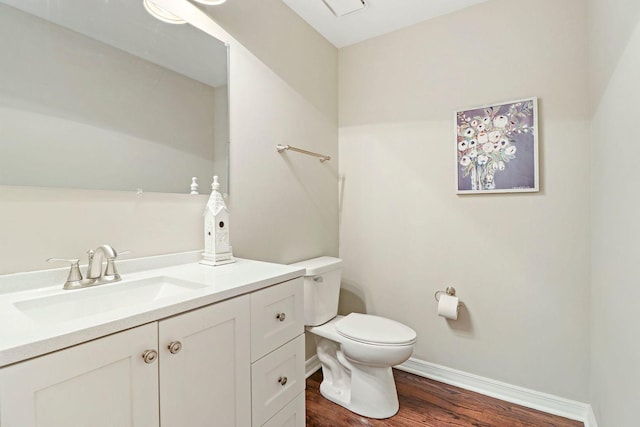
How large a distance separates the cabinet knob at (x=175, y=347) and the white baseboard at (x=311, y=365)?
1.40m

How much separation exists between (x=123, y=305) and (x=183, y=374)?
14.3 inches

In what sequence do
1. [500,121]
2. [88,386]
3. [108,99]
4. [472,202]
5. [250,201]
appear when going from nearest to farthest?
[88,386] → [108,99] → [250,201] → [500,121] → [472,202]

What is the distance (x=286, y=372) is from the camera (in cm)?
117

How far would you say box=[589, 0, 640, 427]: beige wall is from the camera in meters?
0.94

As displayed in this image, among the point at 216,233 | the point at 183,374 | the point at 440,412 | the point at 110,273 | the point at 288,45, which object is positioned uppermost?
the point at 288,45

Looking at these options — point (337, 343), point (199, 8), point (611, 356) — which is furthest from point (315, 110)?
point (611, 356)

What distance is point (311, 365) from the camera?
80.6 inches

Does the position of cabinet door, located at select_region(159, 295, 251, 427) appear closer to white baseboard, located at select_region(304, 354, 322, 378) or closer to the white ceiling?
white baseboard, located at select_region(304, 354, 322, 378)

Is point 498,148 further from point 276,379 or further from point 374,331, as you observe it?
point 276,379

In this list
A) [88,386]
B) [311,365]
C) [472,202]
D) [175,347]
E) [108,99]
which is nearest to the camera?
[88,386]

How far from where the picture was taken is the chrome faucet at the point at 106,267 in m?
0.98

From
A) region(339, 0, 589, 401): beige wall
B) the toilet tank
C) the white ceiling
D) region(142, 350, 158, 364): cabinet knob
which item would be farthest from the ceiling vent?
region(142, 350, 158, 364): cabinet knob

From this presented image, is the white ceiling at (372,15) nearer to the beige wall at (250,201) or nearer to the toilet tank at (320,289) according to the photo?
the beige wall at (250,201)

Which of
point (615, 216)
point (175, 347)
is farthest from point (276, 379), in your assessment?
point (615, 216)
